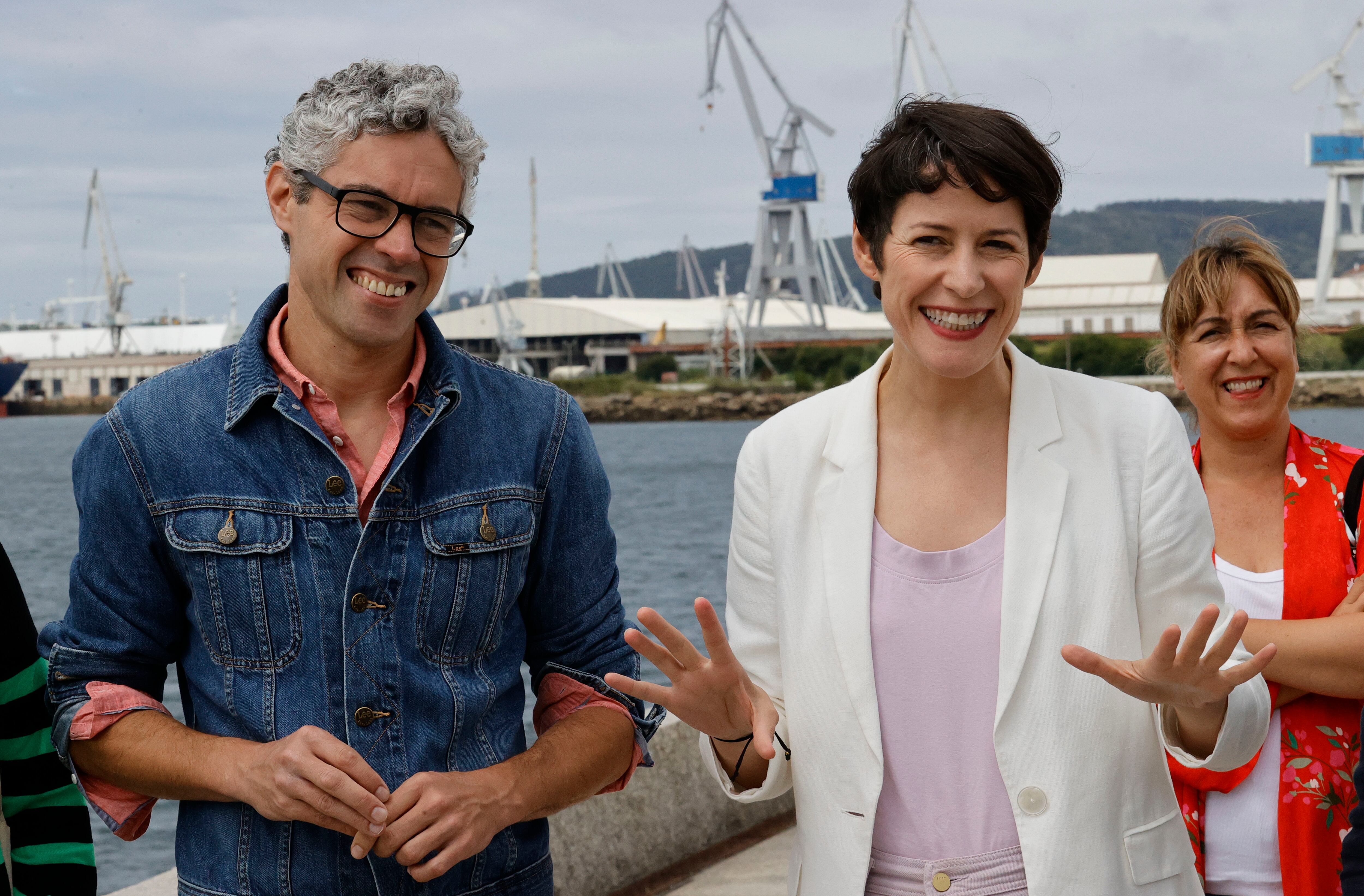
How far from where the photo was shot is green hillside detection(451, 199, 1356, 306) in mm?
110750

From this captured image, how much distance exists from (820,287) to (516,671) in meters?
63.3

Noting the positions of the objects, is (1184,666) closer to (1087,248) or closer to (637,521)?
(637,521)

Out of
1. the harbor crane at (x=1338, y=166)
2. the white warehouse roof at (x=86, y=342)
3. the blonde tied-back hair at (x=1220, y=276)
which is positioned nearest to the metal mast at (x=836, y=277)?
the harbor crane at (x=1338, y=166)

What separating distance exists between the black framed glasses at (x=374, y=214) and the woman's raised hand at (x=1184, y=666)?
901mm

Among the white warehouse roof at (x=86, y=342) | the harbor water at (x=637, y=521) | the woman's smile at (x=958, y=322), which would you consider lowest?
the harbor water at (x=637, y=521)

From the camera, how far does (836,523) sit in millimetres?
1747

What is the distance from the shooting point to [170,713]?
167 centimetres

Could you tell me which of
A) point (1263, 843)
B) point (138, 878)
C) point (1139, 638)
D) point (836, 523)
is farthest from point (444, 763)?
point (138, 878)

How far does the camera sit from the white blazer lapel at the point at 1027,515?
1629mm

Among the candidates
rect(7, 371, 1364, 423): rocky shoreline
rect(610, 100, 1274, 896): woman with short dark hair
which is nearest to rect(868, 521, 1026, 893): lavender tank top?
rect(610, 100, 1274, 896): woman with short dark hair

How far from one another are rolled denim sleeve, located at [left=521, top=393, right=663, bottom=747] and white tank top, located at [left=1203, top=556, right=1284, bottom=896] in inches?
32.2

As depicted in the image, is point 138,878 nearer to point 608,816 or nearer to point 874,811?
point 608,816

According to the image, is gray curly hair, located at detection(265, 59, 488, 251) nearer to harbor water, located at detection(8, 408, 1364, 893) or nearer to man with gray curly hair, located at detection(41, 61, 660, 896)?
man with gray curly hair, located at detection(41, 61, 660, 896)

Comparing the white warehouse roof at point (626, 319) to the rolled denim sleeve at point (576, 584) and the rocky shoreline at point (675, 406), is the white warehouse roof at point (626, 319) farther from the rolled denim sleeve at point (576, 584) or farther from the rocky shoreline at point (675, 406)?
the rolled denim sleeve at point (576, 584)
